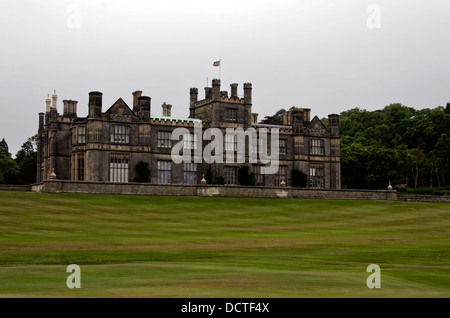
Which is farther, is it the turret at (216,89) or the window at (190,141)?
the turret at (216,89)

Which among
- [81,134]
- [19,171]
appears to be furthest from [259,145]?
[19,171]

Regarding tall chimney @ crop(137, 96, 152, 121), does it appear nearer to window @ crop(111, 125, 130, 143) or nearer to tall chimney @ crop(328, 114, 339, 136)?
window @ crop(111, 125, 130, 143)

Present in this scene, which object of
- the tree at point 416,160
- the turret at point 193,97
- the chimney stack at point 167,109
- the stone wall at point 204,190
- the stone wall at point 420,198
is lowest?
the stone wall at point 420,198

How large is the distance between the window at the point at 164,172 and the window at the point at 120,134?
4.84 m

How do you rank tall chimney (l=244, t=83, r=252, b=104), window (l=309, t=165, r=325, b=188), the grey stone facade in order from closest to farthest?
the grey stone facade
tall chimney (l=244, t=83, r=252, b=104)
window (l=309, t=165, r=325, b=188)

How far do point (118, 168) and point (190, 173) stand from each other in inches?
342

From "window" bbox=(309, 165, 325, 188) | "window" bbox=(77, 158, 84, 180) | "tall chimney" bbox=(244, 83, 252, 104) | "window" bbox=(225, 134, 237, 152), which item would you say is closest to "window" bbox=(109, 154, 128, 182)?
"window" bbox=(77, 158, 84, 180)

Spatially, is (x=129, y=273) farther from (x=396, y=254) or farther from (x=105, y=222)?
(x=105, y=222)

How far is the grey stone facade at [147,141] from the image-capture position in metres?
71.3

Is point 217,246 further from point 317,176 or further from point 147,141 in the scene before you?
point 317,176

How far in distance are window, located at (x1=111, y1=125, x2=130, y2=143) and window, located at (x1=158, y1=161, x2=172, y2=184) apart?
4.84m

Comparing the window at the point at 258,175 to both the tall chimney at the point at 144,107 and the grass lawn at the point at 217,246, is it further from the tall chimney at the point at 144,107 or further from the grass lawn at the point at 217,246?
the tall chimney at the point at 144,107

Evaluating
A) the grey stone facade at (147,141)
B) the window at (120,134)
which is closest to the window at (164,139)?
the grey stone facade at (147,141)

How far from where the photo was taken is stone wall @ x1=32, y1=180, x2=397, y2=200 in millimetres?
59281
